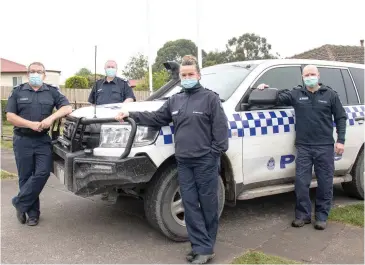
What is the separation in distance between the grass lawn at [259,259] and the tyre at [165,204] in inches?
25.5

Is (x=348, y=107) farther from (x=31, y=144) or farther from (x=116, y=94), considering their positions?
(x=31, y=144)

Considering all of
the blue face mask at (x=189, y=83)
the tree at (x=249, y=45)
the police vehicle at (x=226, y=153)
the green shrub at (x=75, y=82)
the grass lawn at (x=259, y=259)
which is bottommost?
the grass lawn at (x=259, y=259)

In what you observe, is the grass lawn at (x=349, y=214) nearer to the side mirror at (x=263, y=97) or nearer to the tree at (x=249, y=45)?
the side mirror at (x=263, y=97)

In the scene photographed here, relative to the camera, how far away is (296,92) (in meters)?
4.27

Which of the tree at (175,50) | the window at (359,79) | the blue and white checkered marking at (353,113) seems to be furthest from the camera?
the tree at (175,50)

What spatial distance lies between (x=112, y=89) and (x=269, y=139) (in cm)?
249

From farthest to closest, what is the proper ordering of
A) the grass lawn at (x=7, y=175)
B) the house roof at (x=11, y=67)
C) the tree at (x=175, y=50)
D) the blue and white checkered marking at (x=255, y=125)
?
the tree at (x=175, y=50)
the house roof at (x=11, y=67)
the grass lawn at (x=7, y=175)
the blue and white checkered marking at (x=255, y=125)

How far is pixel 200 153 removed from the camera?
10.5 feet


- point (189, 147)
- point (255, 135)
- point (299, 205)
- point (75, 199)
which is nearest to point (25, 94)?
point (75, 199)

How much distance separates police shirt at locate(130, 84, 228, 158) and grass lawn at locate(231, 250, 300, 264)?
93cm

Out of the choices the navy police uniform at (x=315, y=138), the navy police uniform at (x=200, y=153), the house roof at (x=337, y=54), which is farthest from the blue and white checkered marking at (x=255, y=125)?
the house roof at (x=337, y=54)

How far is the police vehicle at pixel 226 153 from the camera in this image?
3.47 meters

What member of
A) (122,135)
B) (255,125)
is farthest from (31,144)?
(255,125)

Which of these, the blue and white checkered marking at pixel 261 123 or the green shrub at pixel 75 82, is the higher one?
the green shrub at pixel 75 82
